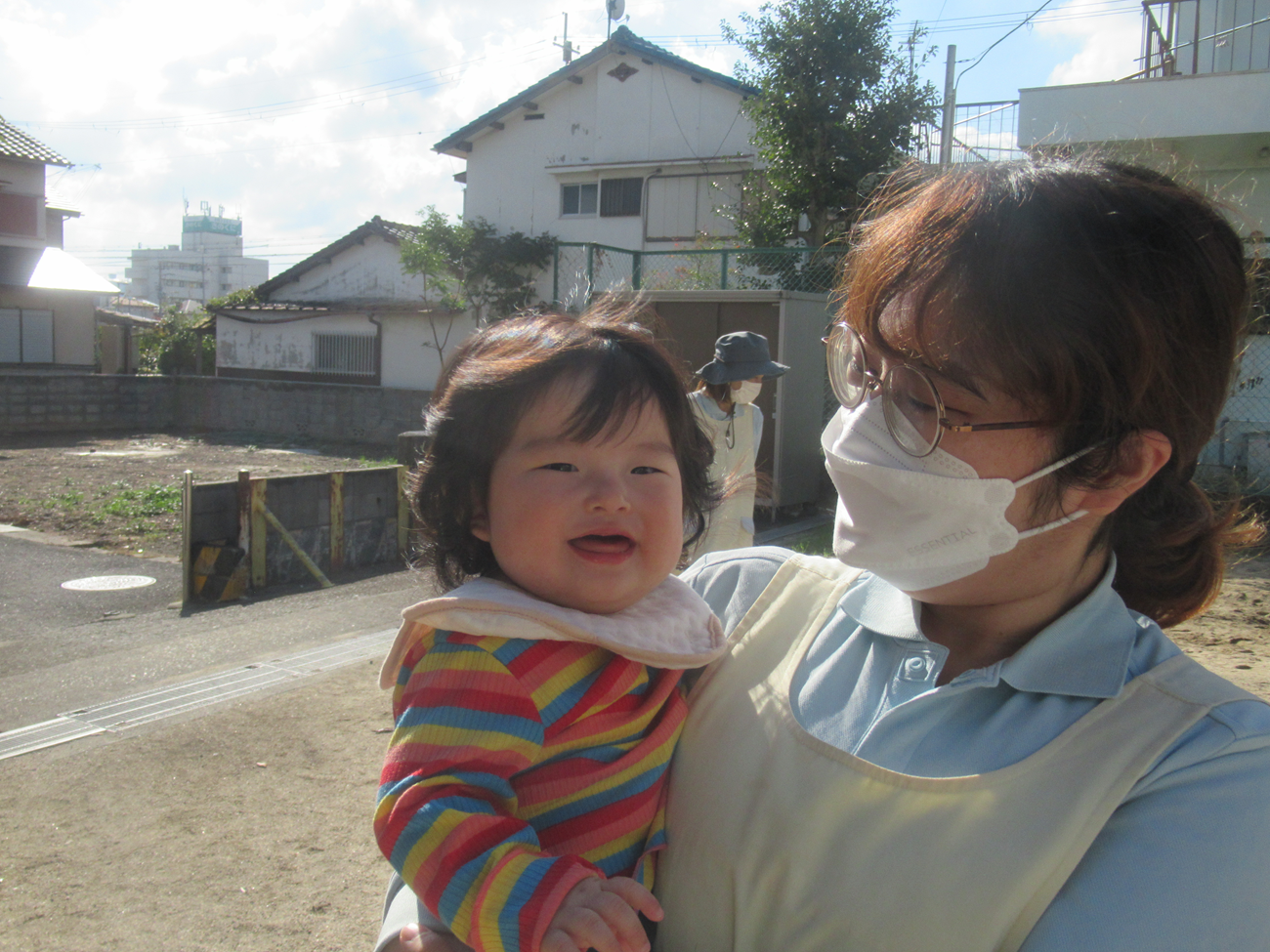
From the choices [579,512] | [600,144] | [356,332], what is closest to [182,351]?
[356,332]

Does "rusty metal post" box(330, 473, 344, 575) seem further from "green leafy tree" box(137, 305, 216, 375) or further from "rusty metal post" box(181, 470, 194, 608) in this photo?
"green leafy tree" box(137, 305, 216, 375)

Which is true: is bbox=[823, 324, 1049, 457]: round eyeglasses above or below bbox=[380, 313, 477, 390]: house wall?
below

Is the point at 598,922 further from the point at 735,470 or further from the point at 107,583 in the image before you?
the point at 107,583

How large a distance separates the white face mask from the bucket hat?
13.8 ft

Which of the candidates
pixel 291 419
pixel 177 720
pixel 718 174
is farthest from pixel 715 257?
pixel 291 419

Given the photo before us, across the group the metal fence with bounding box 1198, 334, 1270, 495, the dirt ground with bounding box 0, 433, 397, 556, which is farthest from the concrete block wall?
the metal fence with bounding box 1198, 334, 1270, 495

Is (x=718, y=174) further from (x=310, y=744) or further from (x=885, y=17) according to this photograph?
(x=310, y=744)

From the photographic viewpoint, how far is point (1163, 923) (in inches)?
38.7

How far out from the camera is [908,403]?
4.55 feet

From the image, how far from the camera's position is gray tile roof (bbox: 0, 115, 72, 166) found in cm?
2519

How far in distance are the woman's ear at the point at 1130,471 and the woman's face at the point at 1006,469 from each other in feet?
0.08

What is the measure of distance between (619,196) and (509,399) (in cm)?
1994

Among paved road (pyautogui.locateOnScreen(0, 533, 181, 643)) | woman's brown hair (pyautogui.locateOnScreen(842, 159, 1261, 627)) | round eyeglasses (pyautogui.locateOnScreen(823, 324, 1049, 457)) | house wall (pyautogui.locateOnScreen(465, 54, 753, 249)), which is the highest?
house wall (pyautogui.locateOnScreen(465, 54, 753, 249))

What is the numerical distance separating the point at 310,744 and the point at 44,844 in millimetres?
1080
